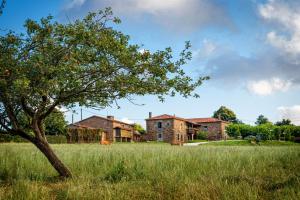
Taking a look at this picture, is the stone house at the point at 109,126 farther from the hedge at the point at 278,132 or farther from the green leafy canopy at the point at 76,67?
the green leafy canopy at the point at 76,67

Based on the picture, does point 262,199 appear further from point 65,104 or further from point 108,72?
point 65,104

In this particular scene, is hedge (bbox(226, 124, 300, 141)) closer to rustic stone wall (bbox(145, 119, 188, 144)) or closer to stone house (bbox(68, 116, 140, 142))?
rustic stone wall (bbox(145, 119, 188, 144))

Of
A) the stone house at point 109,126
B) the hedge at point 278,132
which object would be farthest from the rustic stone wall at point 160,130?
the hedge at point 278,132

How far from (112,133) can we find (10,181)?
74.0m

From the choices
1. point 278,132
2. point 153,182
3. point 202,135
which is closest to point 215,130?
point 202,135

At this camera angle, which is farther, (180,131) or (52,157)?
(180,131)

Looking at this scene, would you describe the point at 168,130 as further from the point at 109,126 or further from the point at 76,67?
the point at 76,67

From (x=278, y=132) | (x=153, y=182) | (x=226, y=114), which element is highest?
(x=226, y=114)

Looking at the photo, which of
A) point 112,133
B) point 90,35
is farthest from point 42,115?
point 112,133

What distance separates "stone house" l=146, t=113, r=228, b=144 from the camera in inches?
3597

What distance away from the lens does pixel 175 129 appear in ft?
300

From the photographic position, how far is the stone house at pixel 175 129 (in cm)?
9138

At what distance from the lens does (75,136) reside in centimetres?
5772

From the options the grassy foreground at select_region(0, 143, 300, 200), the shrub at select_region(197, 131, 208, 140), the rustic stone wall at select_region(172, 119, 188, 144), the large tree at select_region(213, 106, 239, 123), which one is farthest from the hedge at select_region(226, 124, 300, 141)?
the grassy foreground at select_region(0, 143, 300, 200)
